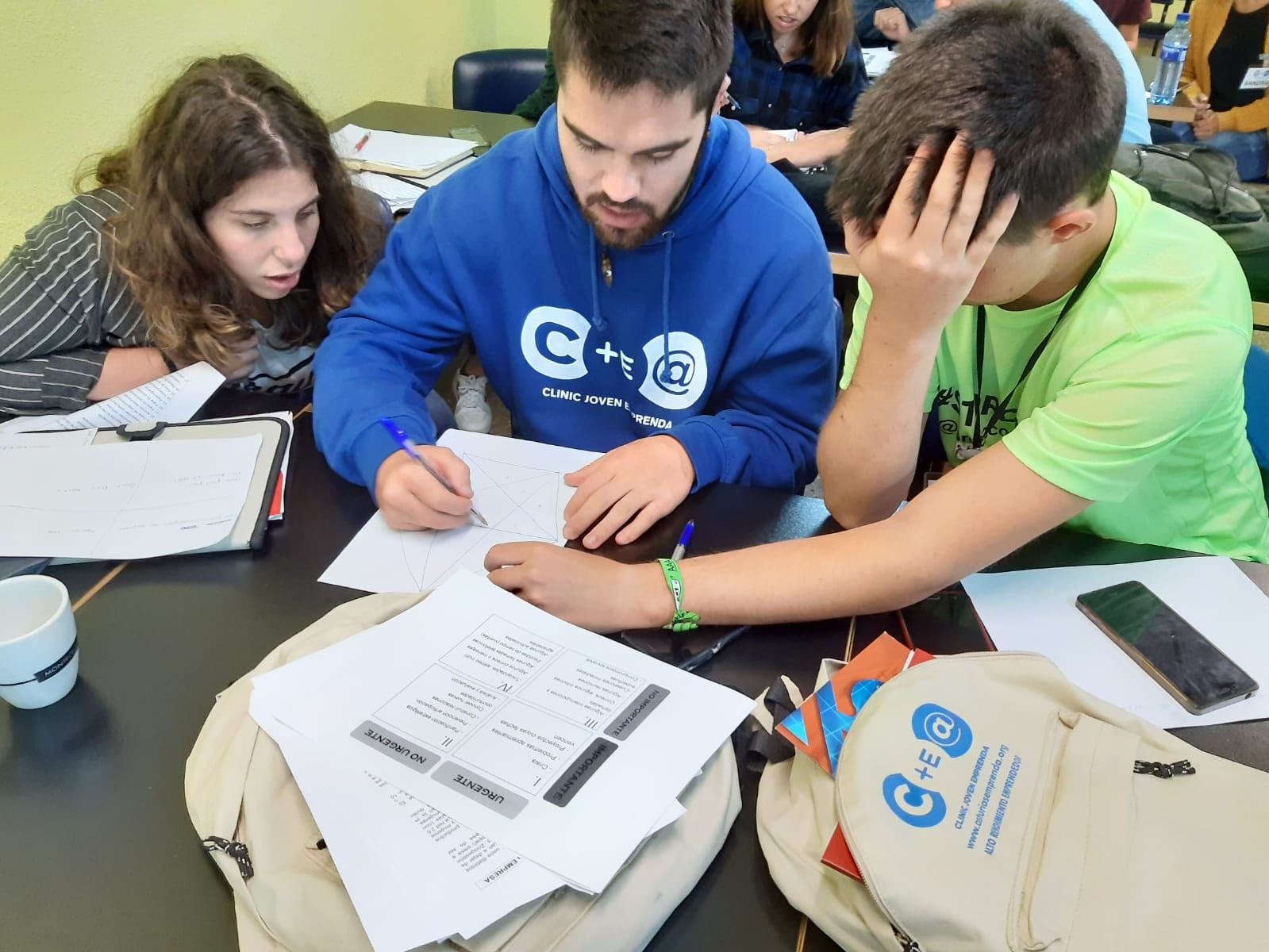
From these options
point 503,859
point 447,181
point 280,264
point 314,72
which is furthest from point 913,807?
point 314,72

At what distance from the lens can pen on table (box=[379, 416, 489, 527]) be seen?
1.00m

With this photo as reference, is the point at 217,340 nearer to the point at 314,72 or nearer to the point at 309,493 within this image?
the point at 309,493

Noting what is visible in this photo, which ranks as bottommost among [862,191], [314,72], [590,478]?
[590,478]

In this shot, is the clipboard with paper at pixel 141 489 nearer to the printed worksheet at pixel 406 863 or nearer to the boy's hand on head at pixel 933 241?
the printed worksheet at pixel 406 863

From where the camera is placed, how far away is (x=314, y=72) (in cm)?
247

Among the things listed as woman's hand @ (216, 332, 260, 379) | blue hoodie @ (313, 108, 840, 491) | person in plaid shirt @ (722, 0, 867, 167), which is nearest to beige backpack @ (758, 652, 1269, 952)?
blue hoodie @ (313, 108, 840, 491)

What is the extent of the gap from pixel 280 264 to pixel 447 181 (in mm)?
306

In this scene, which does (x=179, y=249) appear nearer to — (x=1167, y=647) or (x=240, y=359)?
(x=240, y=359)

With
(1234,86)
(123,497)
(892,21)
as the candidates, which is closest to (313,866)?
(123,497)

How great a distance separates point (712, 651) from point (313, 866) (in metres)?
0.39

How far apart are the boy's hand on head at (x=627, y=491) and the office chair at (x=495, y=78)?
83.9 inches

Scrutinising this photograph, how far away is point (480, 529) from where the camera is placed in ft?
3.27

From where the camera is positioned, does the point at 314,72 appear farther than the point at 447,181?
Yes

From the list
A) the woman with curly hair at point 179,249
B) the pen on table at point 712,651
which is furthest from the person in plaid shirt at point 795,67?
the pen on table at point 712,651
